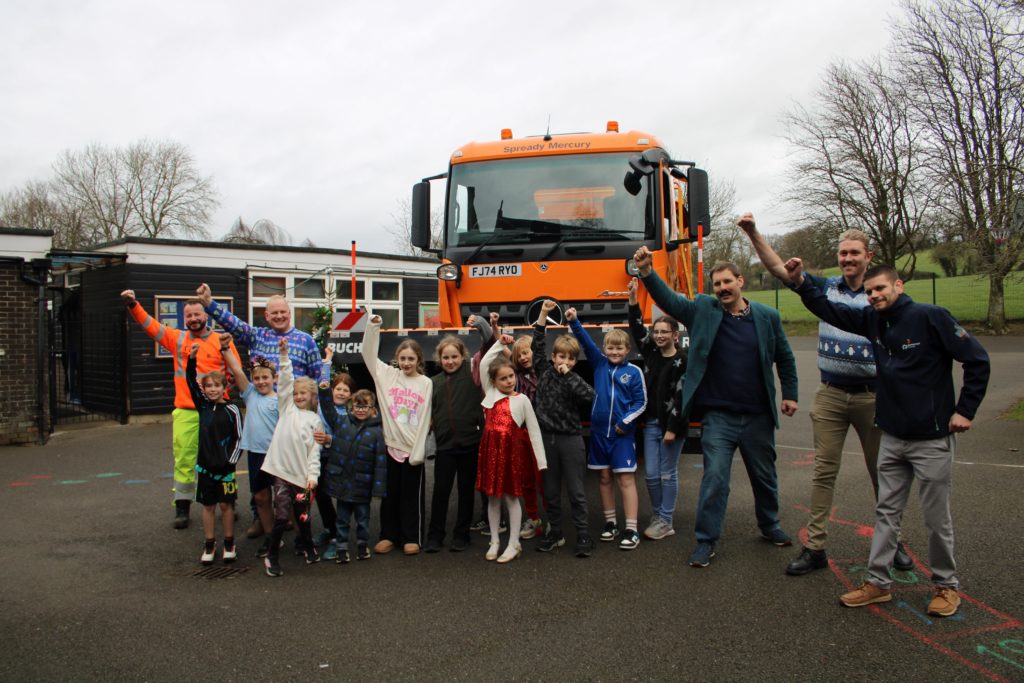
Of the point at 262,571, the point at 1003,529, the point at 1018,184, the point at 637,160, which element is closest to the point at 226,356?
the point at 262,571

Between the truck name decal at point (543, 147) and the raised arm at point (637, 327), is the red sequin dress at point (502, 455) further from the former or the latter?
the truck name decal at point (543, 147)

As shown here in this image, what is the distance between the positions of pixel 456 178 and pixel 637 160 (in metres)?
1.92

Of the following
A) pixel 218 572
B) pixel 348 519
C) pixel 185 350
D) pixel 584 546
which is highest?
pixel 185 350

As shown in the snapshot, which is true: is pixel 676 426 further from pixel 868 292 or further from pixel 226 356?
pixel 226 356

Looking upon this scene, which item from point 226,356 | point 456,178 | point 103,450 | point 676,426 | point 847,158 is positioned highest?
point 847,158

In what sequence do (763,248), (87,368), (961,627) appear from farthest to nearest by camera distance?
(87,368) → (763,248) → (961,627)

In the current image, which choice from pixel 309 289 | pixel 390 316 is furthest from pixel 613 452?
pixel 390 316

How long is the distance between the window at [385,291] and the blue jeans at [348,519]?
41.7ft

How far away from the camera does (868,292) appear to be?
4430mm

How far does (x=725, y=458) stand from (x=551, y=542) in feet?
4.59

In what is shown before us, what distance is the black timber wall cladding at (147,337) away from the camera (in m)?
14.3

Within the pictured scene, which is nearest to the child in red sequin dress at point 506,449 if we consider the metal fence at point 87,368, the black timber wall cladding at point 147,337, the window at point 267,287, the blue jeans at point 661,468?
the blue jeans at point 661,468

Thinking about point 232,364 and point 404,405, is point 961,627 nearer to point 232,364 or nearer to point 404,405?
point 404,405

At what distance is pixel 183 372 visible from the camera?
654 centimetres
